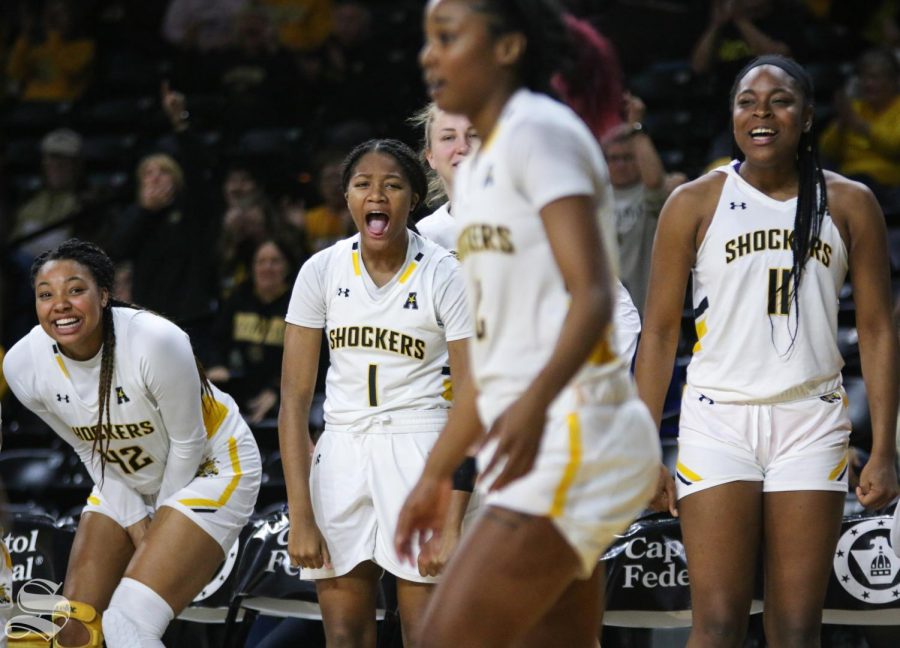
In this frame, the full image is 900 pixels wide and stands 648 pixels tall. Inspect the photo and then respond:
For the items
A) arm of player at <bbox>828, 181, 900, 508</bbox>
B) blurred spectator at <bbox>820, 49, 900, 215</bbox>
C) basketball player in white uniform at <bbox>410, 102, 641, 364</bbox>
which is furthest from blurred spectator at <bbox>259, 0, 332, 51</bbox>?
arm of player at <bbox>828, 181, 900, 508</bbox>

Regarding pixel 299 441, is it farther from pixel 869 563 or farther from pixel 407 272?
pixel 869 563

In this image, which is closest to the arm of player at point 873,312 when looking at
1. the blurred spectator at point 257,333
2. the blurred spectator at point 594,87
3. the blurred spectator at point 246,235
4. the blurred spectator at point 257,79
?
the blurred spectator at point 594,87

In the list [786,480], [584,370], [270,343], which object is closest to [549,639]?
[584,370]

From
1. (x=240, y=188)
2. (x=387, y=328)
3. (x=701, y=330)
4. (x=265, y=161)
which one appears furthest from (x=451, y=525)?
(x=265, y=161)

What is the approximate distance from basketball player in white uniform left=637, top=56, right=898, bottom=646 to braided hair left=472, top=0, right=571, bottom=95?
1.34 metres

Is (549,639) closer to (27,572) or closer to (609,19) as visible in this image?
(27,572)

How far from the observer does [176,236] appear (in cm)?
805

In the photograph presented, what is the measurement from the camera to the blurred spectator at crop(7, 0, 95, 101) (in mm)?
11016

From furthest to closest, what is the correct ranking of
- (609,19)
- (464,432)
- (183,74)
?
(183,74) < (609,19) < (464,432)

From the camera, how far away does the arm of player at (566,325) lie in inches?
96.4

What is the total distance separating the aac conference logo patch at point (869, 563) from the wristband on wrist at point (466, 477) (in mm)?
1367

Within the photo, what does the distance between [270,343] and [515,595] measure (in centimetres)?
486

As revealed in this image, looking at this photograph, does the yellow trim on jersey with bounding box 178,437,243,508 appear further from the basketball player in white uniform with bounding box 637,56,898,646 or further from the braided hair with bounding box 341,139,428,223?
the basketball player in white uniform with bounding box 637,56,898,646

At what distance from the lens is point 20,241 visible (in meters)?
9.48
